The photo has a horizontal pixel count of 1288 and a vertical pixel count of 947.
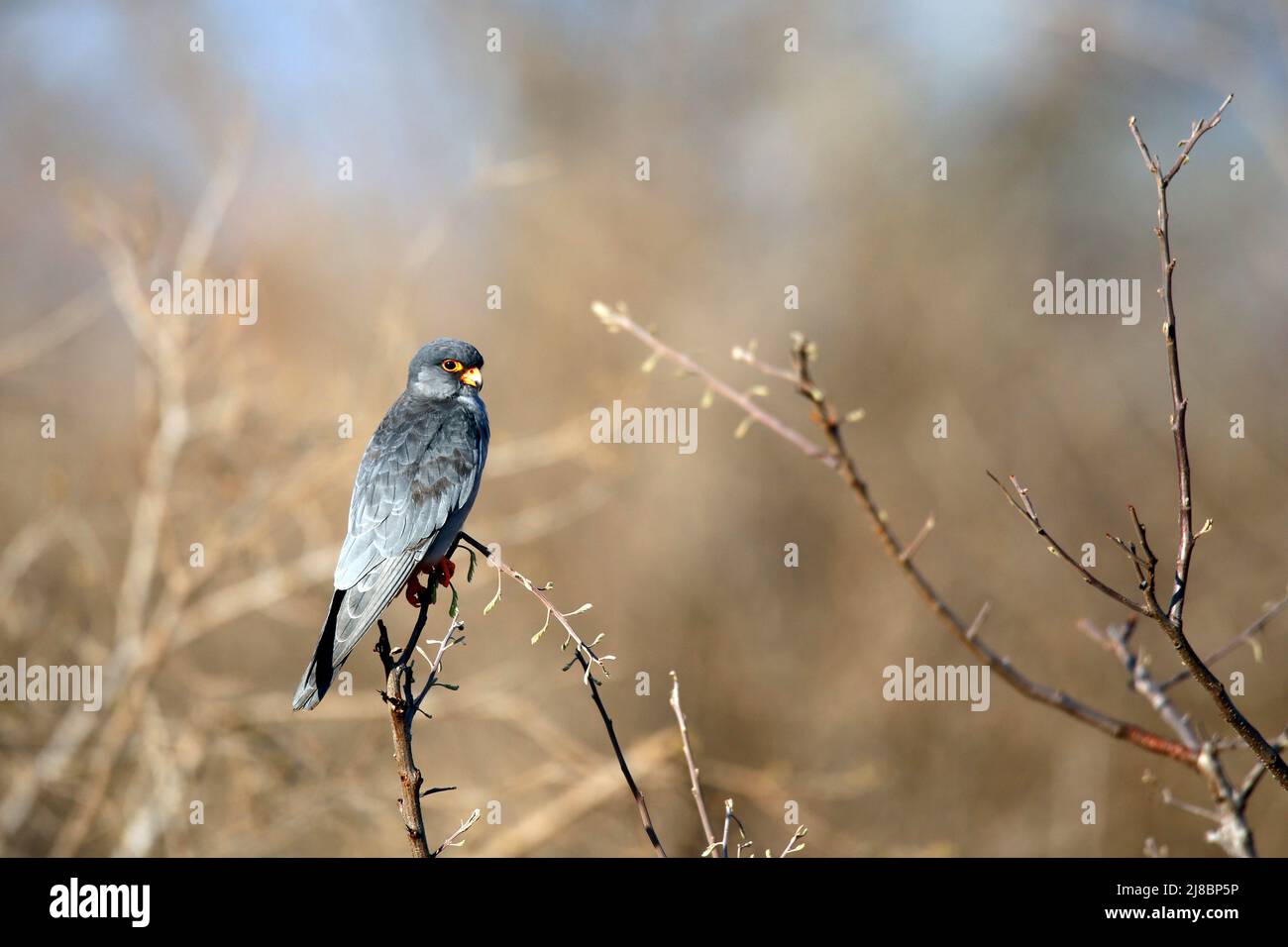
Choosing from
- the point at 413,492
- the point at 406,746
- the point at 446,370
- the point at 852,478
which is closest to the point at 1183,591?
the point at 852,478

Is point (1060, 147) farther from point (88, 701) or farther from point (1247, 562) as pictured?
point (88, 701)

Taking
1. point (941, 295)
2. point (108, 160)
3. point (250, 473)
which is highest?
point (108, 160)

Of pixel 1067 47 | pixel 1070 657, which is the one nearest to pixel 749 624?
pixel 1070 657

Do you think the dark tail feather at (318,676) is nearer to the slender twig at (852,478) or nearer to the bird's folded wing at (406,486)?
the bird's folded wing at (406,486)

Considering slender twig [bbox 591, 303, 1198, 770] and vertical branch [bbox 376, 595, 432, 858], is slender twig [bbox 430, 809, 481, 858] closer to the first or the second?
vertical branch [bbox 376, 595, 432, 858]

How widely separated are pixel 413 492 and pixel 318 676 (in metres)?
0.85

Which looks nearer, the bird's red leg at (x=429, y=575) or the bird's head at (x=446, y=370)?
the bird's red leg at (x=429, y=575)

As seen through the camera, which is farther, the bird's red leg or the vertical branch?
the bird's red leg

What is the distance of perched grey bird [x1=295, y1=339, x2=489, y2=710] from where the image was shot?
142 inches

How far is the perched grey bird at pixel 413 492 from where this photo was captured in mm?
3600

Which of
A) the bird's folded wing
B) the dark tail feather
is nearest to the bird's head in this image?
the bird's folded wing

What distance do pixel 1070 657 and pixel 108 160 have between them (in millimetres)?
12184

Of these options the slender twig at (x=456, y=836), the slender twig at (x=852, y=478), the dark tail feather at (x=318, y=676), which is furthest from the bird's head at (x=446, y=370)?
the slender twig at (x=852, y=478)

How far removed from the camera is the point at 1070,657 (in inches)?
385
